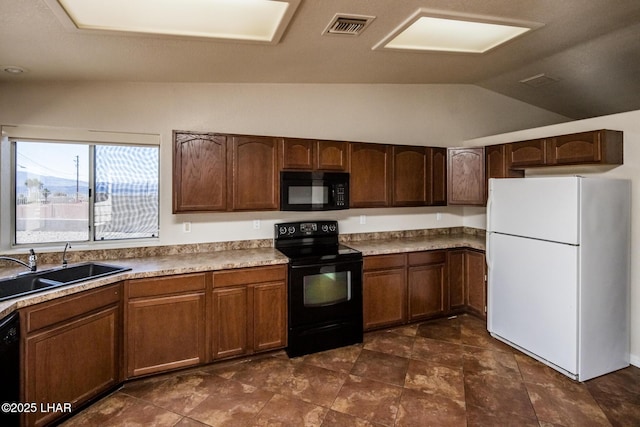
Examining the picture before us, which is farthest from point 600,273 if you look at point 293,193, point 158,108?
point 158,108

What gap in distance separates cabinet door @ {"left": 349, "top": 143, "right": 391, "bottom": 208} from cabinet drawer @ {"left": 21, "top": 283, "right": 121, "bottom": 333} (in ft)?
7.71

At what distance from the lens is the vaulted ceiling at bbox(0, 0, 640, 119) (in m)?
2.10

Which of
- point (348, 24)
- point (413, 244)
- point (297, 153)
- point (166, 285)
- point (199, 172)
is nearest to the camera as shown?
point (348, 24)

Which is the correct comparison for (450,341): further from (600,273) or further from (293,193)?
(293,193)

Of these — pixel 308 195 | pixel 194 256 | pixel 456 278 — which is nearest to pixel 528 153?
pixel 456 278

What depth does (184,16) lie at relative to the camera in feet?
6.81

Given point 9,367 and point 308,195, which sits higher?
point 308,195

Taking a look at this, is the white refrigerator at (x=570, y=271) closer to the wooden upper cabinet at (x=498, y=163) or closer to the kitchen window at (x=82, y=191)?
the wooden upper cabinet at (x=498, y=163)

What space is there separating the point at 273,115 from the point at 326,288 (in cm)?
191

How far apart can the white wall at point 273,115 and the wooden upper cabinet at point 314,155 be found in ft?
1.27

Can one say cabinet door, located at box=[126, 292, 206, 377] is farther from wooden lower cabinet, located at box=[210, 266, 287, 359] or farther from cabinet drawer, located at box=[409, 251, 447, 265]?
cabinet drawer, located at box=[409, 251, 447, 265]

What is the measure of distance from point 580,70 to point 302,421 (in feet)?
13.9

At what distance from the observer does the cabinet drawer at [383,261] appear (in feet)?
11.3

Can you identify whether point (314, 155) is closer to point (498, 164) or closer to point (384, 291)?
point (384, 291)
